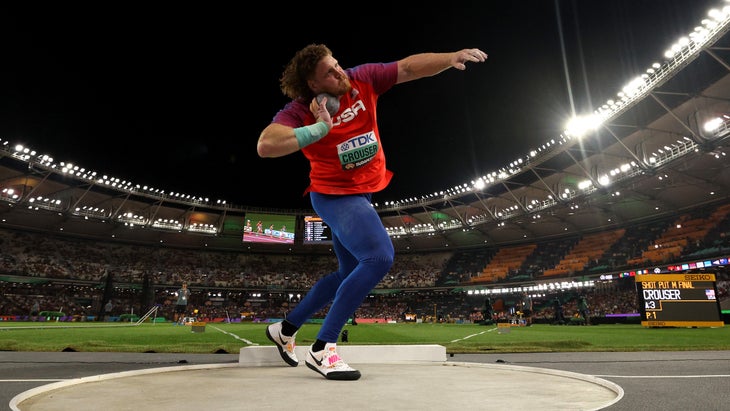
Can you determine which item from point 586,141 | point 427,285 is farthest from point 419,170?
point 427,285

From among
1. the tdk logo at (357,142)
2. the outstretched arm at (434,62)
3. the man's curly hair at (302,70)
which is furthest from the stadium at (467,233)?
the man's curly hair at (302,70)

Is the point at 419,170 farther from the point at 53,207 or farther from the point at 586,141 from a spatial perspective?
the point at 53,207

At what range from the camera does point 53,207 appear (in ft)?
103

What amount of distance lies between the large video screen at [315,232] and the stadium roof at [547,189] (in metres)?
2.86

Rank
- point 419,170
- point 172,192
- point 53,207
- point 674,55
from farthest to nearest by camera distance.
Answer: point 172,192 < point 419,170 < point 53,207 < point 674,55

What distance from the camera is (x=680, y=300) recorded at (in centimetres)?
1505

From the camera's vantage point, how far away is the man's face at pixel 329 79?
2645mm

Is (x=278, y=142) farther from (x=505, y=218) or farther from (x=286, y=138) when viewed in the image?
(x=505, y=218)

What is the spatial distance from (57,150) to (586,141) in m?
38.0

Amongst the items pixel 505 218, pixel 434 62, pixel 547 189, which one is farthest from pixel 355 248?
pixel 505 218

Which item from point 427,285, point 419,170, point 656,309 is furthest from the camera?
point 427,285

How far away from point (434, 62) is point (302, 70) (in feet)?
3.13

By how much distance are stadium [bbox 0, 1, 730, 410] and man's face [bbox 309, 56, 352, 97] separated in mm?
18168

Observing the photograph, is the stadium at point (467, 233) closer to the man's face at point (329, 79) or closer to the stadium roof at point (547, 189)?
the stadium roof at point (547, 189)
